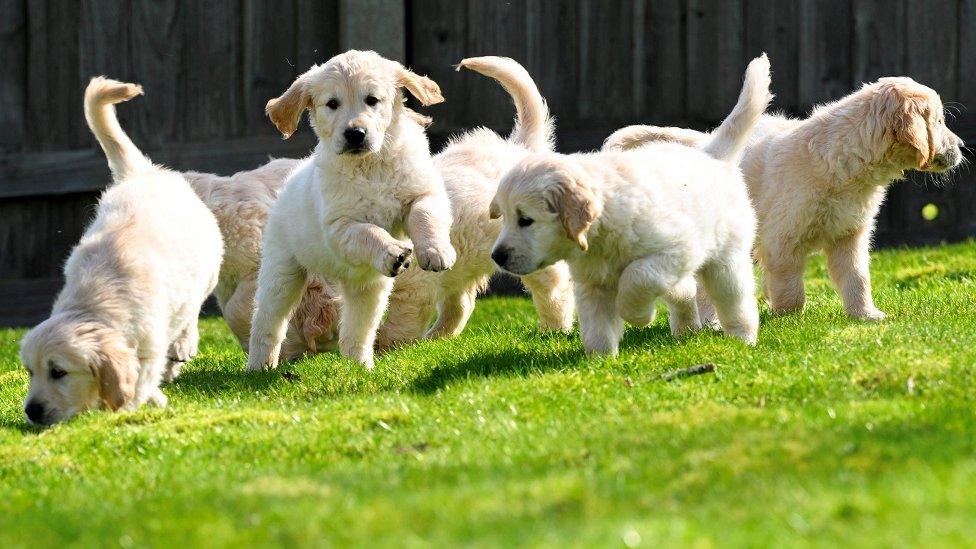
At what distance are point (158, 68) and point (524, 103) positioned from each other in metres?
3.59

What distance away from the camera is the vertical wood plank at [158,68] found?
1009cm

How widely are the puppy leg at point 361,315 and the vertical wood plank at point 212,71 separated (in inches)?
137

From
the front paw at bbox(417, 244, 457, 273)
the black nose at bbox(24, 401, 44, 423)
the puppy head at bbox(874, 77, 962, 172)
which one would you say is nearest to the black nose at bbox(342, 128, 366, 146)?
the front paw at bbox(417, 244, 457, 273)

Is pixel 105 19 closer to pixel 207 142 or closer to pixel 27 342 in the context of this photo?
pixel 207 142

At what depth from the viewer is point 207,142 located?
10.2 meters

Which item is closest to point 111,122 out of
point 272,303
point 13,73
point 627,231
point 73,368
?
point 272,303

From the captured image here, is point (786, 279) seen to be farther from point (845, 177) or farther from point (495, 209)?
point (495, 209)

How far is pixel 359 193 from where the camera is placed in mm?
6531

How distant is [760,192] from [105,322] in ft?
12.4

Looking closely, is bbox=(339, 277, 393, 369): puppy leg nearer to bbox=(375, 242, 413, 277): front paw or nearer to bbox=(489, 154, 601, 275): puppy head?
bbox=(375, 242, 413, 277): front paw

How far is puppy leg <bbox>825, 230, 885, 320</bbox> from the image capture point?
7.16m

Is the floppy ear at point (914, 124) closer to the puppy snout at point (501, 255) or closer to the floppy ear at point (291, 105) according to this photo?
the puppy snout at point (501, 255)

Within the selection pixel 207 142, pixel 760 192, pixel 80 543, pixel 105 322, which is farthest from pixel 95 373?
pixel 207 142

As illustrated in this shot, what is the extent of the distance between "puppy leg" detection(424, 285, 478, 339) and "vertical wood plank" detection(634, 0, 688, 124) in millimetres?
2700
